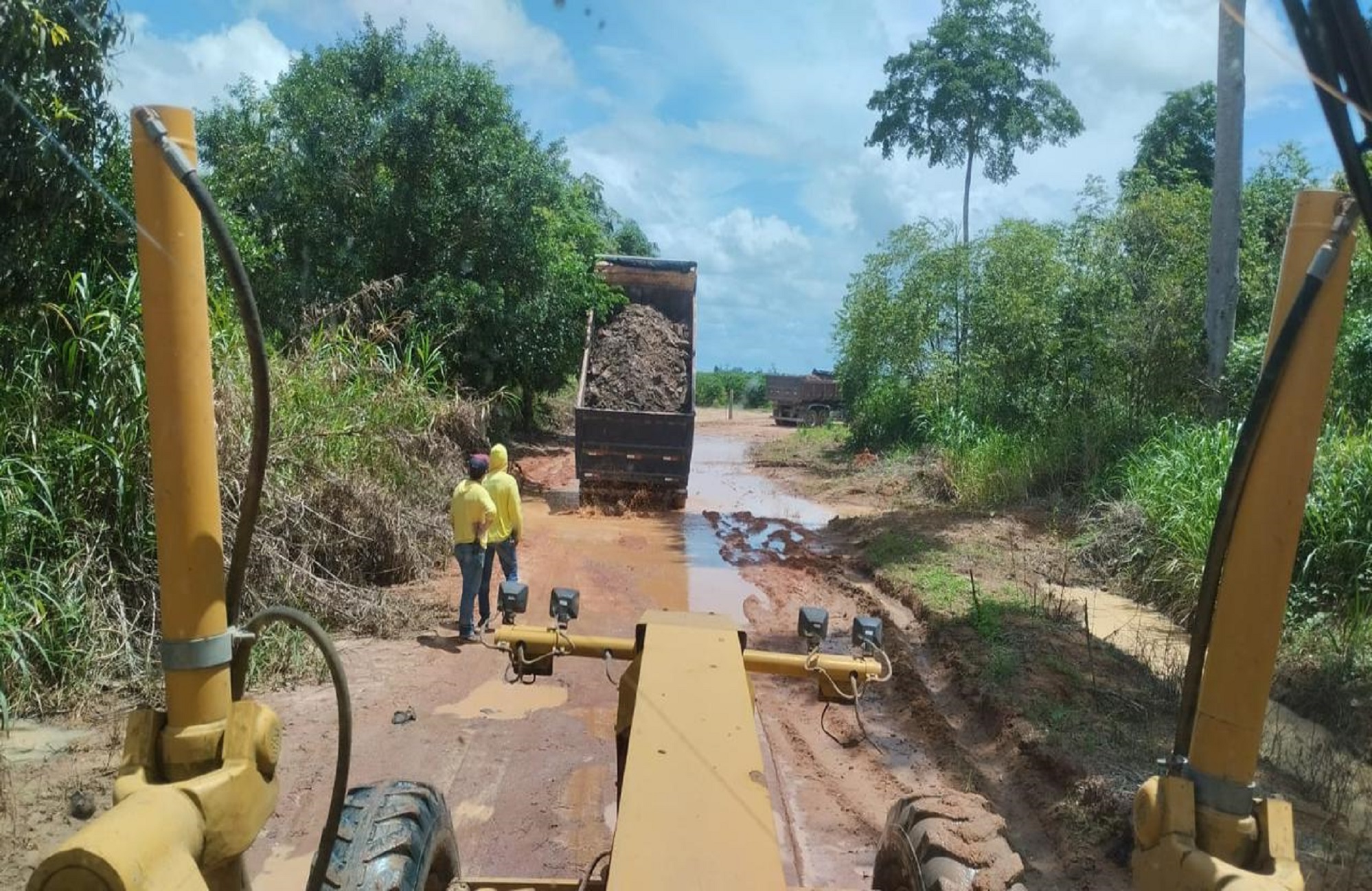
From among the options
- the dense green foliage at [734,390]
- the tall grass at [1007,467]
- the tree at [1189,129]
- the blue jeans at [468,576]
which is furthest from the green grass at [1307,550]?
the dense green foliage at [734,390]

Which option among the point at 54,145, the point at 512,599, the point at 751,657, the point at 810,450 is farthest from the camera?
the point at 810,450

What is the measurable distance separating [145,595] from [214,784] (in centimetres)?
572

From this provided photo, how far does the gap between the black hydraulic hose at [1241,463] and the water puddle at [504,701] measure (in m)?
5.26

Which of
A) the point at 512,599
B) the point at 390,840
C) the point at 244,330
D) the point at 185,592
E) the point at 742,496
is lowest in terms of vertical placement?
the point at 742,496

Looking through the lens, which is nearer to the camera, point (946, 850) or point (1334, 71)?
point (1334, 71)

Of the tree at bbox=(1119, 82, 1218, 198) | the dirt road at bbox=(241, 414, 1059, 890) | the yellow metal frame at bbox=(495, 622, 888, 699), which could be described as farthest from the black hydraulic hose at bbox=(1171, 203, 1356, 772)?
the tree at bbox=(1119, 82, 1218, 198)

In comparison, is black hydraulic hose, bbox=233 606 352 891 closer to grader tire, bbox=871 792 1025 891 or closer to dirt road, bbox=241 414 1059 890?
grader tire, bbox=871 792 1025 891

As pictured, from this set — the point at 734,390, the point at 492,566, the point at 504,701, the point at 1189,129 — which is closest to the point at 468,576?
the point at 492,566

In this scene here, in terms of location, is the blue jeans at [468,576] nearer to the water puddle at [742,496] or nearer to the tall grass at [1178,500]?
the tall grass at [1178,500]

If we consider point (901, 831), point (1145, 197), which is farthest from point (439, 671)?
point (1145, 197)

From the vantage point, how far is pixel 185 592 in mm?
1810

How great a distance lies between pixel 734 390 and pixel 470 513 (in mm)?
59452

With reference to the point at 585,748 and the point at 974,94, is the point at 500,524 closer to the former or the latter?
the point at 585,748

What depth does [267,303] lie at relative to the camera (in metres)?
15.1
